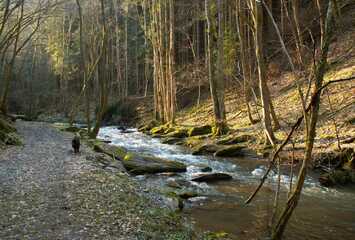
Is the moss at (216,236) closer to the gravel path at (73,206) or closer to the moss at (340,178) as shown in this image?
the gravel path at (73,206)

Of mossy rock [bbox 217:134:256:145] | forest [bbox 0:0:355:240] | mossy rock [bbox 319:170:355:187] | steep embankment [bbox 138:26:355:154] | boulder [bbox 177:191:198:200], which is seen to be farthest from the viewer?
mossy rock [bbox 217:134:256:145]

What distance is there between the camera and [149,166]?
45.3ft

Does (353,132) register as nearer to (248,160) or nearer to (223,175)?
(248,160)

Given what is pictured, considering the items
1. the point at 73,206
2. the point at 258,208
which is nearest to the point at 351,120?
the point at 258,208

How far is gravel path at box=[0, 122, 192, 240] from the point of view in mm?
6246

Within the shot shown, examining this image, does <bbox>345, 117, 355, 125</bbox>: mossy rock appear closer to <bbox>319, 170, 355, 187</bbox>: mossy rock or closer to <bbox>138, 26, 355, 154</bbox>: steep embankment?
<bbox>138, 26, 355, 154</bbox>: steep embankment

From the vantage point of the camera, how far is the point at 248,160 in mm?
15461

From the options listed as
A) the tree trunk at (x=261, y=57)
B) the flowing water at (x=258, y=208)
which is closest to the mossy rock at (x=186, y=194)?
the flowing water at (x=258, y=208)

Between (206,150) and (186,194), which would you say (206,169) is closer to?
(186,194)

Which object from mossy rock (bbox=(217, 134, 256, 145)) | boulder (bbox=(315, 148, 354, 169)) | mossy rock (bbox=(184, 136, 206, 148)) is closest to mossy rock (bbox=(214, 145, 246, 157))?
mossy rock (bbox=(217, 134, 256, 145))

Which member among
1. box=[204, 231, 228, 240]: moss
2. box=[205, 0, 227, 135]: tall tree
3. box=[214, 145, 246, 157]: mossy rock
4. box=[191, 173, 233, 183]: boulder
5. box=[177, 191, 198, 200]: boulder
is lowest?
box=[204, 231, 228, 240]: moss

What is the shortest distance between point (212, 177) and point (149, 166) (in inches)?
96.6

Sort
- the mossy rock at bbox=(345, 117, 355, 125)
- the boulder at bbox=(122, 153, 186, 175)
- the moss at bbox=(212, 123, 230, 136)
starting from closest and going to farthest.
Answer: the boulder at bbox=(122, 153, 186, 175)
the mossy rock at bbox=(345, 117, 355, 125)
the moss at bbox=(212, 123, 230, 136)

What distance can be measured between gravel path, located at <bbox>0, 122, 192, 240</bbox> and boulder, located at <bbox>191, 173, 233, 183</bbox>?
8.01ft
